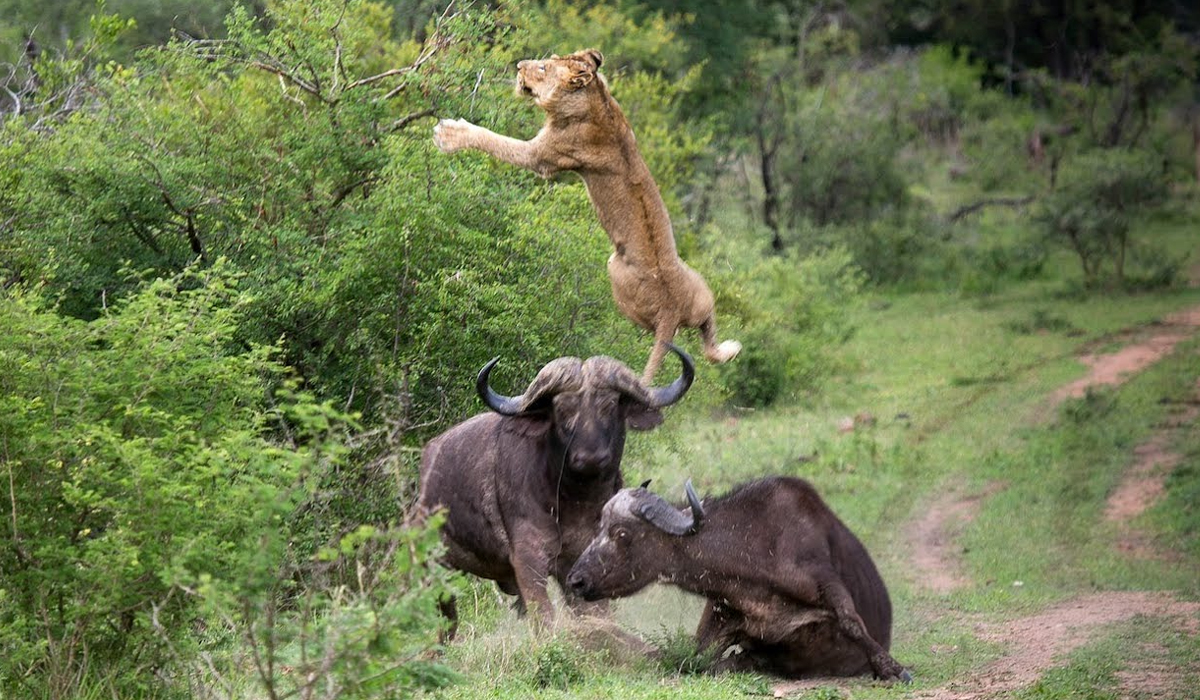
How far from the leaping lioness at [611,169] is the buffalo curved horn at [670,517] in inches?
37.7

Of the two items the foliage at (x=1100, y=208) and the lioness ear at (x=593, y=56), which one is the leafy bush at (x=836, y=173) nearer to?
the foliage at (x=1100, y=208)

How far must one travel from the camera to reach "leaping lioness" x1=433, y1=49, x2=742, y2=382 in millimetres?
10578

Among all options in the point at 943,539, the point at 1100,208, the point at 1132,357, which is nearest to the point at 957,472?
the point at 943,539

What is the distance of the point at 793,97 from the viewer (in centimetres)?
3394

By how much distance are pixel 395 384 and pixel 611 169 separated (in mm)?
2867

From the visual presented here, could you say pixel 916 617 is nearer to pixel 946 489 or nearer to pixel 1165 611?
pixel 1165 611

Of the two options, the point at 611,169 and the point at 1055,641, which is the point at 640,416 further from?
the point at 1055,641

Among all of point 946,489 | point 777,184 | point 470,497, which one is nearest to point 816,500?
point 470,497

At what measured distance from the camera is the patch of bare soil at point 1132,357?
2350 centimetres

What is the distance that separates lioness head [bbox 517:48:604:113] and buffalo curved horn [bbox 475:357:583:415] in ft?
5.56

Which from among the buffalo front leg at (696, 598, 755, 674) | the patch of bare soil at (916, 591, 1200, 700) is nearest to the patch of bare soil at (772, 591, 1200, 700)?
the patch of bare soil at (916, 591, 1200, 700)

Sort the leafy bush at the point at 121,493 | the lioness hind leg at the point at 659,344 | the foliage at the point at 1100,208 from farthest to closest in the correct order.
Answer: the foliage at the point at 1100,208 < the lioness hind leg at the point at 659,344 < the leafy bush at the point at 121,493

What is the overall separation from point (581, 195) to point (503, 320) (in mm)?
2441

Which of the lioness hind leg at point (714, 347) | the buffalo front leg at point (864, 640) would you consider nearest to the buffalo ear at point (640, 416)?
the lioness hind leg at point (714, 347)
